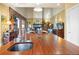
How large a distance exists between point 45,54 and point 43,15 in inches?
30.3

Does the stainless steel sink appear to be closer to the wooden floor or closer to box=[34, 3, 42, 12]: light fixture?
the wooden floor

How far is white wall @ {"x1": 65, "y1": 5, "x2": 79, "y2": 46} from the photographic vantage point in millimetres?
2264

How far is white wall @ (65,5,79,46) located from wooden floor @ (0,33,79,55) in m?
0.11

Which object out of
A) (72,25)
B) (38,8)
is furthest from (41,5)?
(72,25)

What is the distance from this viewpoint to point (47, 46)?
2215mm

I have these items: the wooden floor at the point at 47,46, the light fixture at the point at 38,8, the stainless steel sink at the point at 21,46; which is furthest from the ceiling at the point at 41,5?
the stainless steel sink at the point at 21,46

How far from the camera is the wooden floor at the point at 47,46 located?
77.8 inches

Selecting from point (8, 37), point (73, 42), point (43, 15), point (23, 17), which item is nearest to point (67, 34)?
point (73, 42)

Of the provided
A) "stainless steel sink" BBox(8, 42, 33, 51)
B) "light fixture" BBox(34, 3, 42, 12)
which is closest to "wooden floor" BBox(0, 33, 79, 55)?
"stainless steel sink" BBox(8, 42, 33, 51)

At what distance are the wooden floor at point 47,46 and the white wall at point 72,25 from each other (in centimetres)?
11

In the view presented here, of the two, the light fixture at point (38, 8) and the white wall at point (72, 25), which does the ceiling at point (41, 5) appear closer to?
the light fixture at point (38, 8)

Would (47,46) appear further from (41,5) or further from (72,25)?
(41,5)

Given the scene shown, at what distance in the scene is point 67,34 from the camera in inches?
92.7

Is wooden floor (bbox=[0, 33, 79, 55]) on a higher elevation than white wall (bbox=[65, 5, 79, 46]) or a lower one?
lower
